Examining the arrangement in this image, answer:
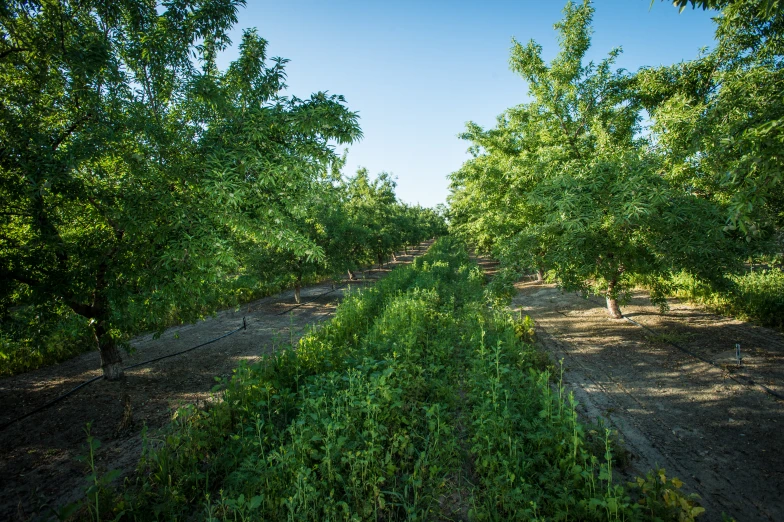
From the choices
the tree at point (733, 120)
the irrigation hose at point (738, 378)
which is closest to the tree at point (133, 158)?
the tree at point (733, 120)

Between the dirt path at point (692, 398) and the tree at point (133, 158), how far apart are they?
5.25 metres

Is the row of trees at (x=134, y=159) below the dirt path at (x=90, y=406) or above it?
above

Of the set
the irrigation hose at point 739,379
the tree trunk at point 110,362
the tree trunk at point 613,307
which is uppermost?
the tree trunk at point 110,362

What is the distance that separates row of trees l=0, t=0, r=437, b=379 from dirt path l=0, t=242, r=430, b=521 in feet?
6.09

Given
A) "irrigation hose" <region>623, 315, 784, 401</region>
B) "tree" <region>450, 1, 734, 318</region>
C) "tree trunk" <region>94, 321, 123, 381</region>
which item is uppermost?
"tree" <region>450, 1, 734, 318</region>

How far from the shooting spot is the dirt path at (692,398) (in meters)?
3.42

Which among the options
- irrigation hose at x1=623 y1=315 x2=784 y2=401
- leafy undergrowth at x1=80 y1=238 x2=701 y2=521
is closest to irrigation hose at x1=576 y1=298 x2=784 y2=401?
irrigation hose at x1=623 y1=315 x2=784 y2=401

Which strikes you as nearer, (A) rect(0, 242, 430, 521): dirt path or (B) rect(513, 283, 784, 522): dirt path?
(B) rect(513, 283, 784, 522): dirt path

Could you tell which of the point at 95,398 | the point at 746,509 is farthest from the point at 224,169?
the point at 746,509

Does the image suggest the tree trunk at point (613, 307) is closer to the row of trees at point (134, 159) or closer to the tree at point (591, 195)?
the tree at point (591, 195)

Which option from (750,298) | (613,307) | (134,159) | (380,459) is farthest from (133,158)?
(750,298)

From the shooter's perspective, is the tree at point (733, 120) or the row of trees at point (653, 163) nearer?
the tree at point (733, 120)

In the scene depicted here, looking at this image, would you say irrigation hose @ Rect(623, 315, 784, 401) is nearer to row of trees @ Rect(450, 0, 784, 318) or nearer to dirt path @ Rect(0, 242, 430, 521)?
row of trees @ Rect(450, 0, 784, 318)

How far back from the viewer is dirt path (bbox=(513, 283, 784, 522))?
135 inches
